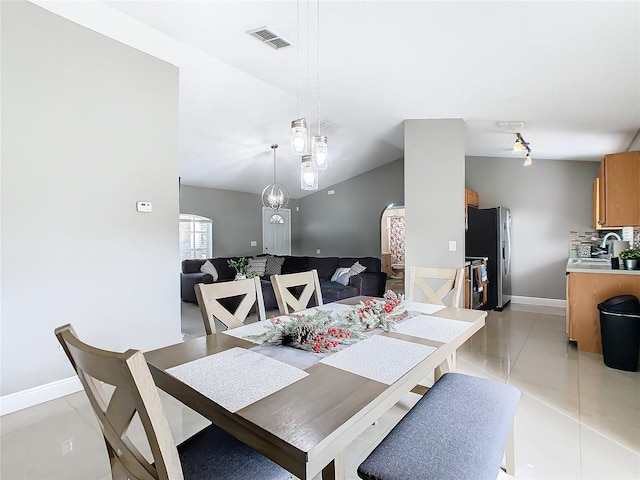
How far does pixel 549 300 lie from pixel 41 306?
269 inches

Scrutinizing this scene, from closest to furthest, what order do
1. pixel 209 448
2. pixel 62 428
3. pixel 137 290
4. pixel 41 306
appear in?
pixel 209 448, pixel 62 428, pixel 41 306, pixel 137 290

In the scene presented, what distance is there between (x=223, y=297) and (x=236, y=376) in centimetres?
85

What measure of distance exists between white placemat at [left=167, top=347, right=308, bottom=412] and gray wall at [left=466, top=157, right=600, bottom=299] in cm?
604

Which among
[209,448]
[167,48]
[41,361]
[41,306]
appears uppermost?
[167,48]

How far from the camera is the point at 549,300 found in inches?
230

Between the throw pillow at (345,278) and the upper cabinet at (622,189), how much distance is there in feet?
11.3

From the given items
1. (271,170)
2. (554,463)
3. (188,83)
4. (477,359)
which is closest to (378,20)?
(188,83)

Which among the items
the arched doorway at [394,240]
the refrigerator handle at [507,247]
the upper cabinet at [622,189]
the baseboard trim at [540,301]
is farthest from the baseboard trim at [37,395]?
the arched doorway at [394,240]

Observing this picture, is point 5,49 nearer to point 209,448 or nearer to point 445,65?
point 209,448

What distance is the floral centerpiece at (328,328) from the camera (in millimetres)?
1446

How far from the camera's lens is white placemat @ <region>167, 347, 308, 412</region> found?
3.36 ft

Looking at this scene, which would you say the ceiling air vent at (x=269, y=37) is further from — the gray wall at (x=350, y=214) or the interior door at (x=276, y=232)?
the interior door at (x=276, y=232)

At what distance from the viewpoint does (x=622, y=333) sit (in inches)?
118

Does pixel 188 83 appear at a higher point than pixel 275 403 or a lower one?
higher
